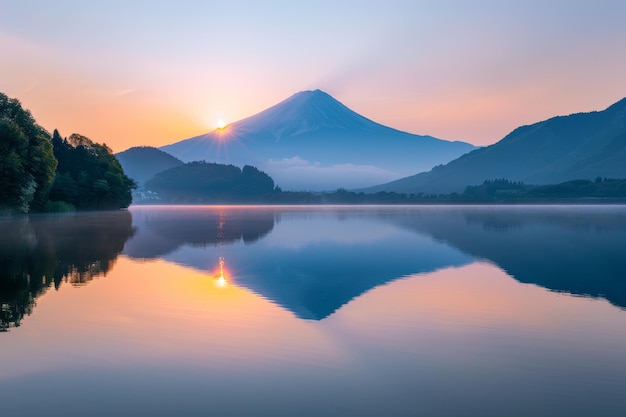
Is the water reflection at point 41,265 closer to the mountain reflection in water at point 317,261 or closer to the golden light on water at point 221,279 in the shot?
the mountain reflection in water at point 317,261

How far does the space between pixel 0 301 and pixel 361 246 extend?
29.6m

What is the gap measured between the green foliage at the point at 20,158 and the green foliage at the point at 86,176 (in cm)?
3163

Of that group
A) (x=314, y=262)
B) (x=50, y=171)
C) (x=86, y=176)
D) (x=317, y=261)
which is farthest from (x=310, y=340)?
(x=86, y=176)

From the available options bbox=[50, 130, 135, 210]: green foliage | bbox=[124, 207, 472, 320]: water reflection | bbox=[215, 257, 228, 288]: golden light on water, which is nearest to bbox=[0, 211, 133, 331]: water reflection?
bbox=[124, 207, 472, 320]: water reflection

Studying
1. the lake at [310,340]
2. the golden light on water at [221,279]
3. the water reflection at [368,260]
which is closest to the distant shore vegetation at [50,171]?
the water reflection at [368,260]

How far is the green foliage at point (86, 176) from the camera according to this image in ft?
388

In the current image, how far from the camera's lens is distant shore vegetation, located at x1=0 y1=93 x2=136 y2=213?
245ft

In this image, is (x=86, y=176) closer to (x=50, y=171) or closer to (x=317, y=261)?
(x=50, y=171)

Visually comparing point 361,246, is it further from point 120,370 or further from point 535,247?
point 120,370

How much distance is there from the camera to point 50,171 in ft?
276

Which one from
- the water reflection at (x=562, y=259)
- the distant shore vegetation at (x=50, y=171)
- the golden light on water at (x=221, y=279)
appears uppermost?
the distant shore vegetation at (x=50, y=171)

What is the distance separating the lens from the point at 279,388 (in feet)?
33.6

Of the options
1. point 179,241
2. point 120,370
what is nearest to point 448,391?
point 120,370

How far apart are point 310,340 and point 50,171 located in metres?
82.4
